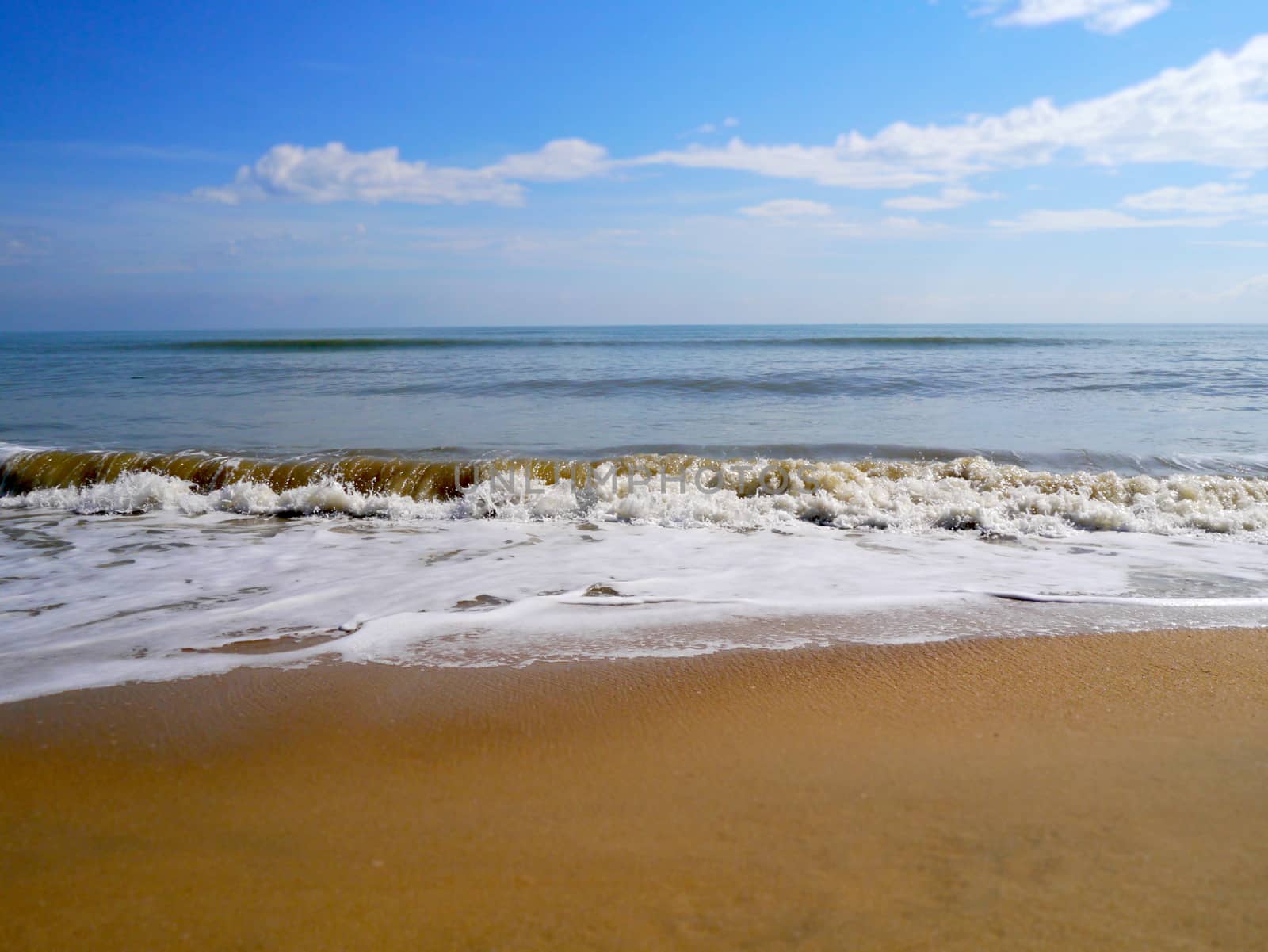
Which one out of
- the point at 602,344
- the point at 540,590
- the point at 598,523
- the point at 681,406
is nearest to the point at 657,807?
the point at 540,590

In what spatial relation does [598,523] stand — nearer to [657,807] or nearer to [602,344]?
[657,807]

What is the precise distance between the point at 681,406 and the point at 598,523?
28.2ft

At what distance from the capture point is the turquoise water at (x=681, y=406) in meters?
10.8

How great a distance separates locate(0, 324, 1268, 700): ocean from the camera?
399cm

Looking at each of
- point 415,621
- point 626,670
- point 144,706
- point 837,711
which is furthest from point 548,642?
point 144,706

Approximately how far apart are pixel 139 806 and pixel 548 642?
1774 millimetres

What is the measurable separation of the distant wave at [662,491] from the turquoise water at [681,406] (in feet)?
4.95

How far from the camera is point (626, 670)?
340 centimetres

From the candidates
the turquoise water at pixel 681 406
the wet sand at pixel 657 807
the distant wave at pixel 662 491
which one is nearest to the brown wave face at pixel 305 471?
the distant wave at pixel 662 491

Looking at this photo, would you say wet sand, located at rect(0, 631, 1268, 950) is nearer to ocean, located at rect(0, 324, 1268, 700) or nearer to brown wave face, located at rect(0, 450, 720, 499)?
ocean, located at rect(0, 324, 1268, 700)

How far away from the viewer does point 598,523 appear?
7.06 m

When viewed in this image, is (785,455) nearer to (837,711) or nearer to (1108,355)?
(837,711)

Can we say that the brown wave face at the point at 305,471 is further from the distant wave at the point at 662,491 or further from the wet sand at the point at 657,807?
the wet sand at the point at 657,807

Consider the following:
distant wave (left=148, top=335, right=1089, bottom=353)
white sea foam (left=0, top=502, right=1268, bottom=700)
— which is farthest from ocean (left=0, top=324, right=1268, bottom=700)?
distant wave (left=148, top=335, right=1089, bottom=353)
